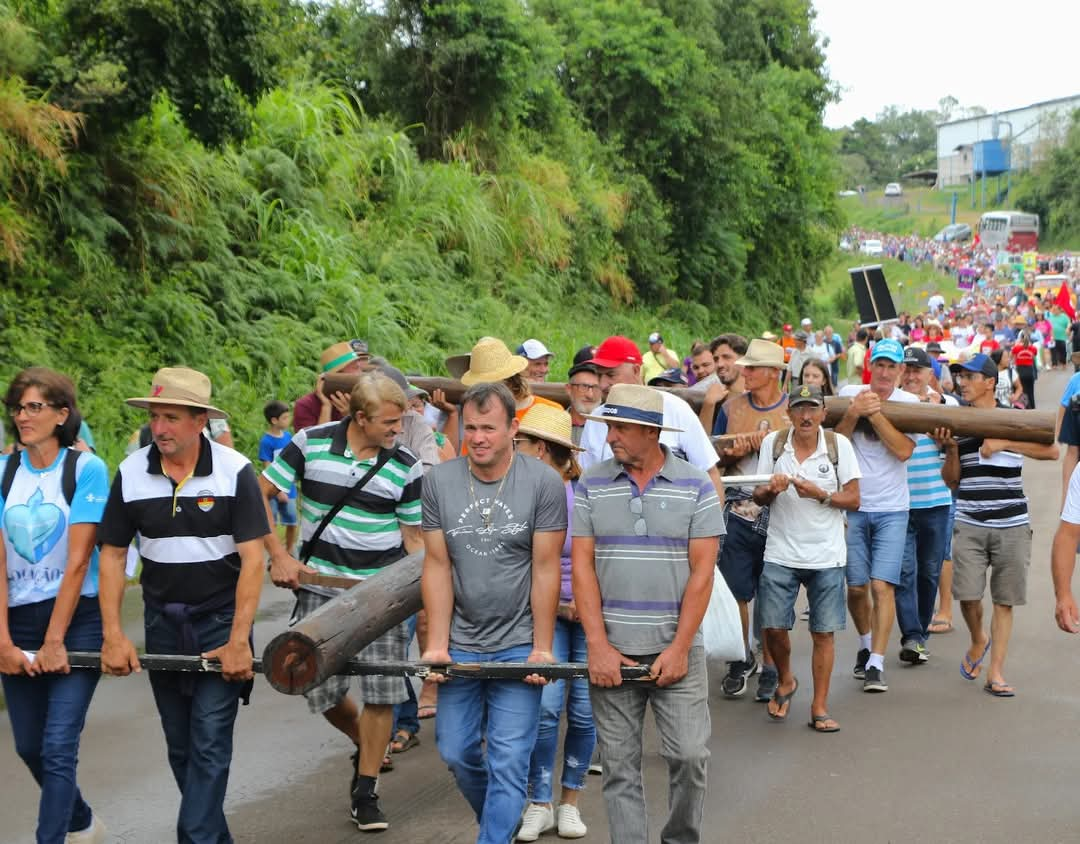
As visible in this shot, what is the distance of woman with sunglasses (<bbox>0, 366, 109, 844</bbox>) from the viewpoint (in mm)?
5117

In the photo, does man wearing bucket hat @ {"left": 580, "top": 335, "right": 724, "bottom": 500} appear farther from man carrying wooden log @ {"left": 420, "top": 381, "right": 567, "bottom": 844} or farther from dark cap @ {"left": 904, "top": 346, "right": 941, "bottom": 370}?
dark cap @ {"left": 904, "top": 346, "right": 941, "bottom": 370}

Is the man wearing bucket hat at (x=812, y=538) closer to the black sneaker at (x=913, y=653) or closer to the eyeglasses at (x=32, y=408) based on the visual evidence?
the black sneaker at (x=913, y=653)

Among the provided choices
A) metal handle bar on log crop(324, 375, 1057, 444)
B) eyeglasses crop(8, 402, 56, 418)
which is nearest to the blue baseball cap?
metal handle bar on log crop(324, 375, 1057, 444)

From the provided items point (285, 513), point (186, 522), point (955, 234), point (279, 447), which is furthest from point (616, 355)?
point (955, 234)

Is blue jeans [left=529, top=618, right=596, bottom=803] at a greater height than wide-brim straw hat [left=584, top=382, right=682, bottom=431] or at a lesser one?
lesser

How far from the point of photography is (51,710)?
5188mm

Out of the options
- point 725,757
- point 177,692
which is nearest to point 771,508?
point 725,757

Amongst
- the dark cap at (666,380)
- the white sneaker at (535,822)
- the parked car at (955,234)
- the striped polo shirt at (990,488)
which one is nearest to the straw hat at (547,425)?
the white sneaker at (535,822)

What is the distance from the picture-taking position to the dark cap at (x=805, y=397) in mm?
7594

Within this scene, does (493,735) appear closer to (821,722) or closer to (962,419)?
(821,722)

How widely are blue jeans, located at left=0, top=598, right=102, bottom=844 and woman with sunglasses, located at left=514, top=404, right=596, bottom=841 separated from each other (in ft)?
6.30

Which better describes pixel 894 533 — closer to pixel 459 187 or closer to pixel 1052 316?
pixel 459 187

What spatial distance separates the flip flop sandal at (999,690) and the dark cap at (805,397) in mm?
2247

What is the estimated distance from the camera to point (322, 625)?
5.04 metres
